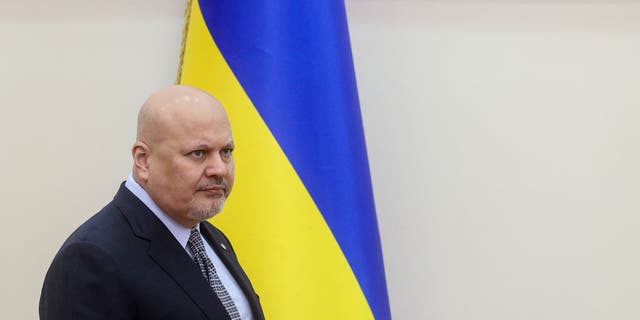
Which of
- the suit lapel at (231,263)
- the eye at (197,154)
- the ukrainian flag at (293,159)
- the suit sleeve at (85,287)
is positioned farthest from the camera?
the ukrainian flag at (293,159)

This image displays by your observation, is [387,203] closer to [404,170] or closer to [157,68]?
[404,170]

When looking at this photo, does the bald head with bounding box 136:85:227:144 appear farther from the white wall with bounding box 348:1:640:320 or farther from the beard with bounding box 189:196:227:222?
the white wall with bounding box 348:1:640:320

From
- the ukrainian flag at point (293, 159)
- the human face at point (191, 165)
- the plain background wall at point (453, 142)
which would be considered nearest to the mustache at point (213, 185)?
the human face at point (191, 165)

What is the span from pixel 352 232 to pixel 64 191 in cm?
77

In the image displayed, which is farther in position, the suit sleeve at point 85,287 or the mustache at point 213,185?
the mustache at point 213,185

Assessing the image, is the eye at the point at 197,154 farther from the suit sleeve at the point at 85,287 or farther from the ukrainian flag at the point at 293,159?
the ukrainian flag at the point at 293,159

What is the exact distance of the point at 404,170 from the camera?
2.09 meters

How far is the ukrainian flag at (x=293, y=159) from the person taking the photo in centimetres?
168

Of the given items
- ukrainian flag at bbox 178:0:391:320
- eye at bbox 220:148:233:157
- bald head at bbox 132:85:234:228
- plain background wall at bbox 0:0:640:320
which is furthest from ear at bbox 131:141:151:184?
plain background wall at bbox 0:0:640:320

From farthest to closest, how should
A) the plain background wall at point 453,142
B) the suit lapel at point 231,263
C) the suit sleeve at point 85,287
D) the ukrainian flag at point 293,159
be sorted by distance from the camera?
the plain background wall at point 453,142
the ukrainian flag at point 293,159
the suit lapel at point 231,263
the suit sleeve at point 85,287

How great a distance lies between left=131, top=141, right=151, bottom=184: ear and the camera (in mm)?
1179

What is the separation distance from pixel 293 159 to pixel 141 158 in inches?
22.4

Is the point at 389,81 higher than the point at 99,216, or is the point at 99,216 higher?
the point at 389,81

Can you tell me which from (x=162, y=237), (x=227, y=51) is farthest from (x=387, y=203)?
(x=162, y=237)
